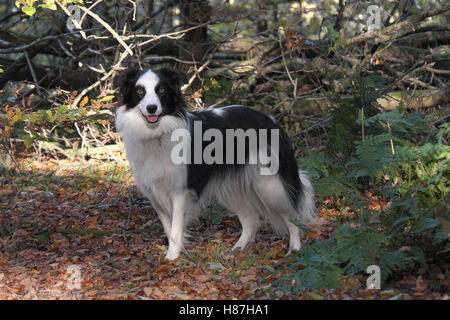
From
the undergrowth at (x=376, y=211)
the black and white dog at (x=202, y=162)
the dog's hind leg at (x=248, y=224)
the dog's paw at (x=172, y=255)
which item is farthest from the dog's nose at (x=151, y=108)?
the undergrowth at (x=376, y=211)

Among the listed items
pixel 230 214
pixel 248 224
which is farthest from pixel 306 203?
pixel 230 214

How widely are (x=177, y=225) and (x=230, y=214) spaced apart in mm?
1298

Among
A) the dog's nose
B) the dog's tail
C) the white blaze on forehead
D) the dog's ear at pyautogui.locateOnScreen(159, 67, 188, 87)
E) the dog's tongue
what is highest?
the dog's ear at pyautogui.locateOnScreen(159, 67, 188, 87)

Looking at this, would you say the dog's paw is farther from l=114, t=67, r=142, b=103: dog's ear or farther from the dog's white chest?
l=114, t=67, r=142, b=103: dog's ear

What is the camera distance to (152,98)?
541 cm

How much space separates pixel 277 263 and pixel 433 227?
134cm

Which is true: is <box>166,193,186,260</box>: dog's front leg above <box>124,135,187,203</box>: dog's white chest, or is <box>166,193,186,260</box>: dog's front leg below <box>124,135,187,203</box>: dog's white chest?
below

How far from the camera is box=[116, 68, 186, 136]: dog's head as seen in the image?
543 cm

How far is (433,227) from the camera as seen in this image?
432 centimetres

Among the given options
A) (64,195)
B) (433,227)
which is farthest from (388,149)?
(64,195)

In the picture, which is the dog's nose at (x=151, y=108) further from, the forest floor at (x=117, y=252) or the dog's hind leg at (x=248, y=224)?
the dog's hind leg at (x=248, y=224)

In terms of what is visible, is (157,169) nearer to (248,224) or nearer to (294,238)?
(248,224)

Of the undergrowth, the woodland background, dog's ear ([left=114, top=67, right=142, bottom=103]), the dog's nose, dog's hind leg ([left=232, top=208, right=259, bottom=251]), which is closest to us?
the undergrowth

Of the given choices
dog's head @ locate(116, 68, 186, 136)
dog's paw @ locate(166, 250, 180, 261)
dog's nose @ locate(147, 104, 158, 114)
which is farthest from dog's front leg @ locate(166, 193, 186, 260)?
dog's nose @ locate(147, 104, 158, 114)
